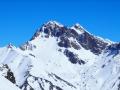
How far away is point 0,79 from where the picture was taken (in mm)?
56500

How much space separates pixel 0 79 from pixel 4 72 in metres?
33.1

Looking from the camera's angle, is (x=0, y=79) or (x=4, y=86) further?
(x=0, y=79)

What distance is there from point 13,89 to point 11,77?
116 feet

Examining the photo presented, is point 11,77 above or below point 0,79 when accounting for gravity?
above

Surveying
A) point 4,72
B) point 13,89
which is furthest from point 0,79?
point 4,72

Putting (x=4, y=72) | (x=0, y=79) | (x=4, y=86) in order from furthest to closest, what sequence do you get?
(x=4, y=72) < (x=0, y=79) < (x=4, y=86)

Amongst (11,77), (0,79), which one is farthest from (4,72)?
(0,79)

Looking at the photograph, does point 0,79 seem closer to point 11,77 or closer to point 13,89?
point 13,89

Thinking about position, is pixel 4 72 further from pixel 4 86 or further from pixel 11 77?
pixel 4 86

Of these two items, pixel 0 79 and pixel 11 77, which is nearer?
pixel 0 79

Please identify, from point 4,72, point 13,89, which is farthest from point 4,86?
point 4,72

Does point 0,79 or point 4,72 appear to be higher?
point 4,72

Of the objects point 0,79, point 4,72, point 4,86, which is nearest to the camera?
point 4,86

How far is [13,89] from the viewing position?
54312 millimetres
